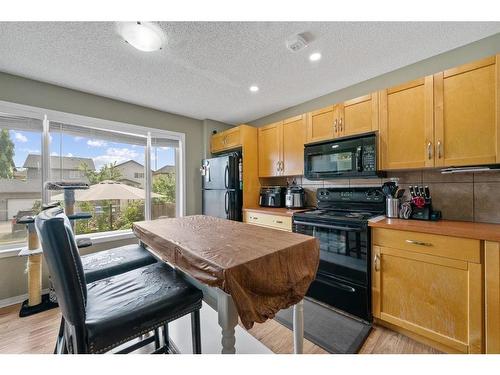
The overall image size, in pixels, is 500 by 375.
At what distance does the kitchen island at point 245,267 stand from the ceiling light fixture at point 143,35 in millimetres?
1411

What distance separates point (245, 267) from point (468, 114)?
2.00 m

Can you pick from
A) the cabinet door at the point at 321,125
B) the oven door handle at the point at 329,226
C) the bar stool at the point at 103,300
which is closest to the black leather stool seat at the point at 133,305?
the bar stool at the point at 103,300

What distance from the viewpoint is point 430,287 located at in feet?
4.88

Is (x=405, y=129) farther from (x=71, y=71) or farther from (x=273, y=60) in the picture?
(x=71, y=71)

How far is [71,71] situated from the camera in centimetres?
203

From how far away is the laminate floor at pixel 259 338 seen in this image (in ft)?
4.96

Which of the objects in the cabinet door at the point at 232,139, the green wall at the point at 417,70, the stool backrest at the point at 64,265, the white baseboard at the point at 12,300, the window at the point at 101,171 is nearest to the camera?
the stool backrest at the point at 64,265

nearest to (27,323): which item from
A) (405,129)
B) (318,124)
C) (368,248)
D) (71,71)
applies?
(71,71)

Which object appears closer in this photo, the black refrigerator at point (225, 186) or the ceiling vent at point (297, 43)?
the ceiling vent at point (297, 43)

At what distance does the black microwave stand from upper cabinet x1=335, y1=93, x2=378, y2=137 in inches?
3.4

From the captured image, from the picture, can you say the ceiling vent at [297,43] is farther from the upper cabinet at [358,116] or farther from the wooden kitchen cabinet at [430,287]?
the wooden kitchen cabinet at [430,287]

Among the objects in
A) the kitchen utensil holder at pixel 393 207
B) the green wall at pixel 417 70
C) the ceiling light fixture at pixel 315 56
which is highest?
the ceiling light fixture at pixel 315 56

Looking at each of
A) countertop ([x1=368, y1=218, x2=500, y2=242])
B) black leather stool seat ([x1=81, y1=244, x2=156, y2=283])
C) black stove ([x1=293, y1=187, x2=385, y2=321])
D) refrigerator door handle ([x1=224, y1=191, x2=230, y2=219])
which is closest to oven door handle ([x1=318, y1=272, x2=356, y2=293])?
black stove ([x1=293, y1=187, x2=385, y2=321])

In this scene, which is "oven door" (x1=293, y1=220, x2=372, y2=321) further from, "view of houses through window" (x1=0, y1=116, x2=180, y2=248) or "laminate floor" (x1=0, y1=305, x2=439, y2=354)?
"view of houses through window" (x1=0, y1=116, x2=180, y2=248)
